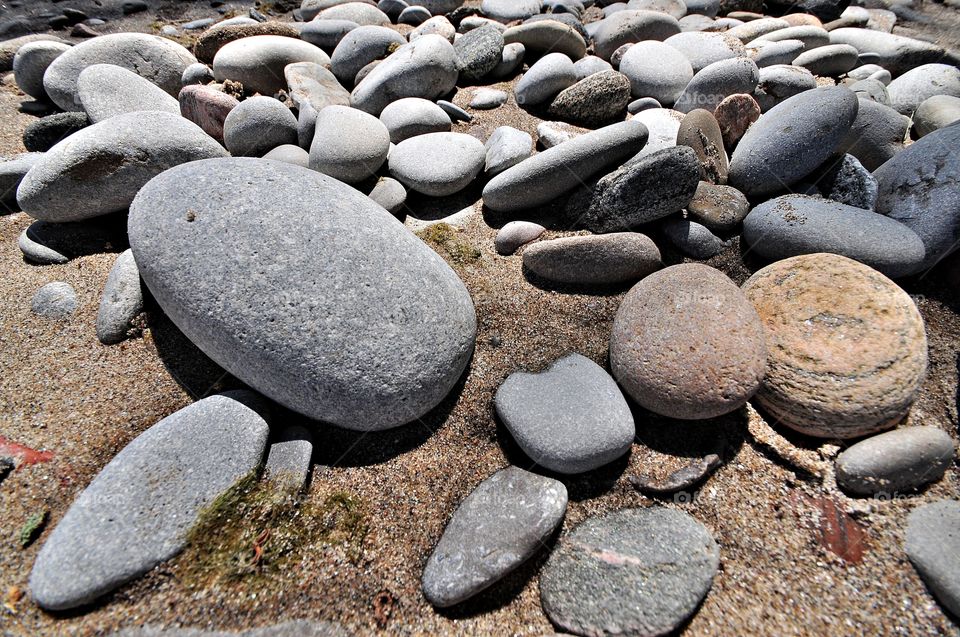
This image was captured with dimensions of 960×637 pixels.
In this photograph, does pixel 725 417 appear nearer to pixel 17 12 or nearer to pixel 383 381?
pixel 383 381

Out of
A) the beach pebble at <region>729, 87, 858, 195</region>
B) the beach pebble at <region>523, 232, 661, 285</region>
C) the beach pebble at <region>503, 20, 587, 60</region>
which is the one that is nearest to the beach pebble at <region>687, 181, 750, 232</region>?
the beach pebble at <region>729, 87, 858, 195</region>

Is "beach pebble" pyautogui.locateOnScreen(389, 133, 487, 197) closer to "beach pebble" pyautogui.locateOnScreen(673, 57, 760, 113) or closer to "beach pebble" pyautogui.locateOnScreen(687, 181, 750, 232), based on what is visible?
"beach pebble" pyautogui.locateOnScreen(687, 181, 750, 232)

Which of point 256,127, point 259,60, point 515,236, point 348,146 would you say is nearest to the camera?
point 515,236

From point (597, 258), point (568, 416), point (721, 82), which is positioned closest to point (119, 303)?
point (568, 416)

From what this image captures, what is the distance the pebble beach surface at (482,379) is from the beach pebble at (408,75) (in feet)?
1.85

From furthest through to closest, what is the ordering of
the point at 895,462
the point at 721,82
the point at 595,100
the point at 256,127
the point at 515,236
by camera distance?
the point at 595,100 → the point at 721,82 → the point at 256,127 → the point at 515,236 → the point at 895,462

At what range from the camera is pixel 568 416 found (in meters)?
1.94

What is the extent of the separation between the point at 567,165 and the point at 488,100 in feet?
5.14

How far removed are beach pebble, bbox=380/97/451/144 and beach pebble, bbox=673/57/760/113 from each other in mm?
1924

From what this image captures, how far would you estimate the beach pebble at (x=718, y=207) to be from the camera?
2.62 metres

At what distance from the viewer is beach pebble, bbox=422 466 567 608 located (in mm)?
1627

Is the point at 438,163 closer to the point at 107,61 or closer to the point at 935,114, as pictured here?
the point at 107,61

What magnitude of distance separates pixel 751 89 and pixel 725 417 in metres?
2.73

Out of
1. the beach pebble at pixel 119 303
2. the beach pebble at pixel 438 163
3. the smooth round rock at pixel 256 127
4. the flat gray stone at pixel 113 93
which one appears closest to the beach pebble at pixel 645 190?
the beach pebble at pixel 438 163
